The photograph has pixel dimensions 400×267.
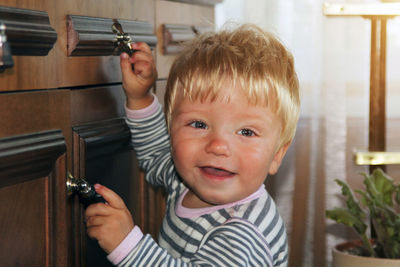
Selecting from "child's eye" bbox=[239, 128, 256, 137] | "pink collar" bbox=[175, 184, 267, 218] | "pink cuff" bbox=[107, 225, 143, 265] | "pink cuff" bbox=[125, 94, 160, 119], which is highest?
"pink cuff" bbox=[125, 94, 160, 119]

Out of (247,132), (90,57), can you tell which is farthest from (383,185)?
(90,57)

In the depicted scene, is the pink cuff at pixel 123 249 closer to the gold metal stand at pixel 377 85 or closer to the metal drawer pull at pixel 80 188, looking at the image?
the metal drawer pull at pixel 80 188

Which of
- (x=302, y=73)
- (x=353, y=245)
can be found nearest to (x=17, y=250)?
(x=353, y=245)

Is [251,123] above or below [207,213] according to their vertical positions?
above

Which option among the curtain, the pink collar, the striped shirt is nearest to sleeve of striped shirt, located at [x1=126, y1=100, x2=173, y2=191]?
the striped shirt

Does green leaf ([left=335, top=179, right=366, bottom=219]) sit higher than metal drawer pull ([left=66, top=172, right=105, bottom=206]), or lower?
lower

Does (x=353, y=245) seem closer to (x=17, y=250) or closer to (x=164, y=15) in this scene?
(x=164, y=15)

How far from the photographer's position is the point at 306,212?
1.96 metres

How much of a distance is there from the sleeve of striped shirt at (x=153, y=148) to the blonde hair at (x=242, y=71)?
0.09 m

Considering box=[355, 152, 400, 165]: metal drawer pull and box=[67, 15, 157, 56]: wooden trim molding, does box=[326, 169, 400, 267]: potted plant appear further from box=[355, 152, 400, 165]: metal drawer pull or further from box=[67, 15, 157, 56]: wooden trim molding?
box=[67, 15, 157, 56]: wooden trim molding

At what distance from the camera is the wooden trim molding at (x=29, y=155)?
27.3 inches

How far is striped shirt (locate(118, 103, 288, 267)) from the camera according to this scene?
87cm

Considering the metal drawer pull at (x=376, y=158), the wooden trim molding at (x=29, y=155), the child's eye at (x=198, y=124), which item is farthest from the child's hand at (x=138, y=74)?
the metal drawer pull at (x=376, y=158)

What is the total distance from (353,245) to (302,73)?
565 millimetres
